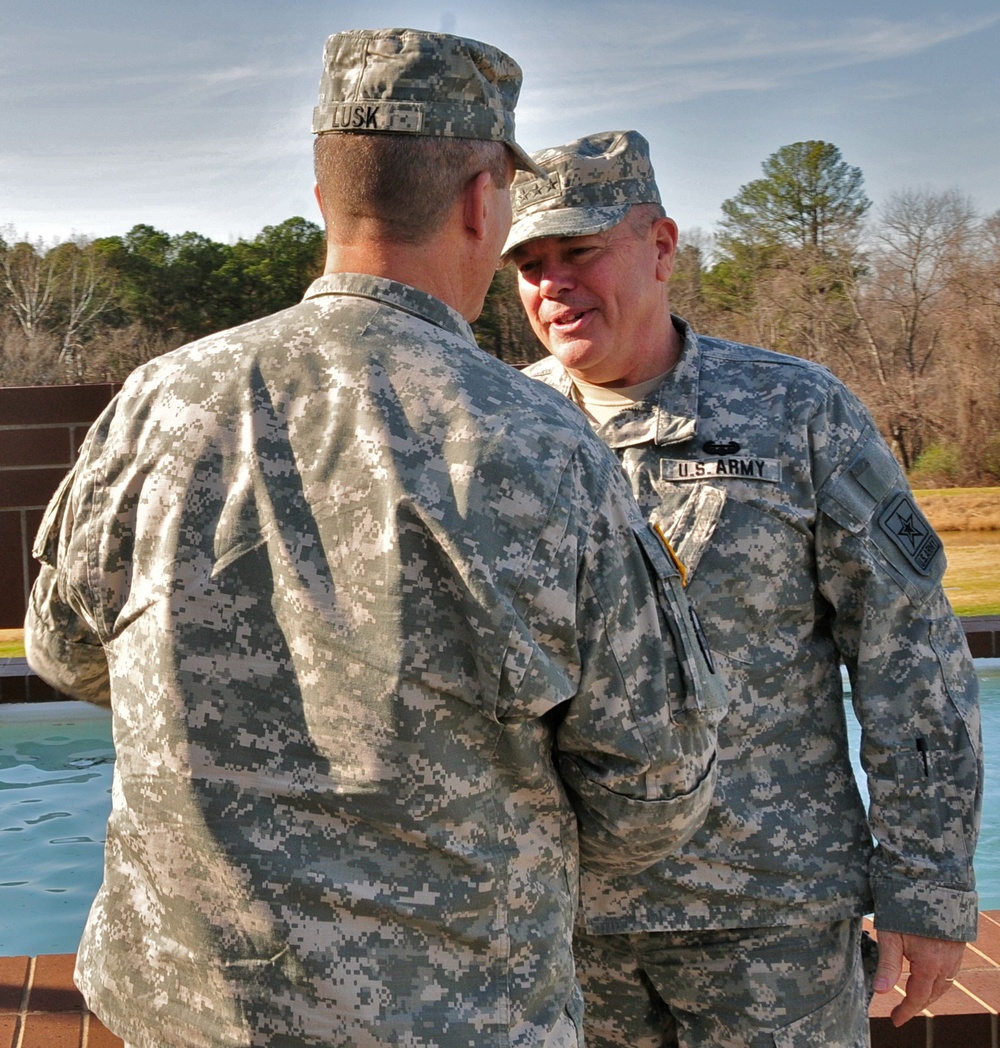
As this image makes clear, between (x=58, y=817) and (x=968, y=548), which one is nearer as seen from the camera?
(x=58, y=817)

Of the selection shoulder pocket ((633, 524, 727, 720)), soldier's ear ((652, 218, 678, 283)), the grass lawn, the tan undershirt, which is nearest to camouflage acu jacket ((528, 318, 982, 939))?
the tan undershirt

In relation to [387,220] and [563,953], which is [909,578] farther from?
[387,220]

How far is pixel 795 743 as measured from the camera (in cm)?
200

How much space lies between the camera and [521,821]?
135cm

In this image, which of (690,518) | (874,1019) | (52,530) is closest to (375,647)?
(52,530)

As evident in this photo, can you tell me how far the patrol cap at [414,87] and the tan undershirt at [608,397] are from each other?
744 millimetres

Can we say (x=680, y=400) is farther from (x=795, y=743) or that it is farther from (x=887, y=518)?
(x=795, y=743)

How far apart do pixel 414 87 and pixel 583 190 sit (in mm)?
818

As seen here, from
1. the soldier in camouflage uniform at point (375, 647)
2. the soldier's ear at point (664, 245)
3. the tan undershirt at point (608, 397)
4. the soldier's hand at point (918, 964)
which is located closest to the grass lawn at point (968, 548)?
the tan undershirt at point (608, 397)

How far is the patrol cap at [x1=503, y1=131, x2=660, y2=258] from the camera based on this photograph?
214cm

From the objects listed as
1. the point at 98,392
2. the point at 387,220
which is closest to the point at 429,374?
the point at 387,220

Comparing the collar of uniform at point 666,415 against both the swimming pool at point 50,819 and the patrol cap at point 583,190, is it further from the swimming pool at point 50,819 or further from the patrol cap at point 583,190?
the swimming pool at point 50,819

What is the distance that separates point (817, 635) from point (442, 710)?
3.25 feet

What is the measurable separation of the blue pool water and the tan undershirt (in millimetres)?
3084
